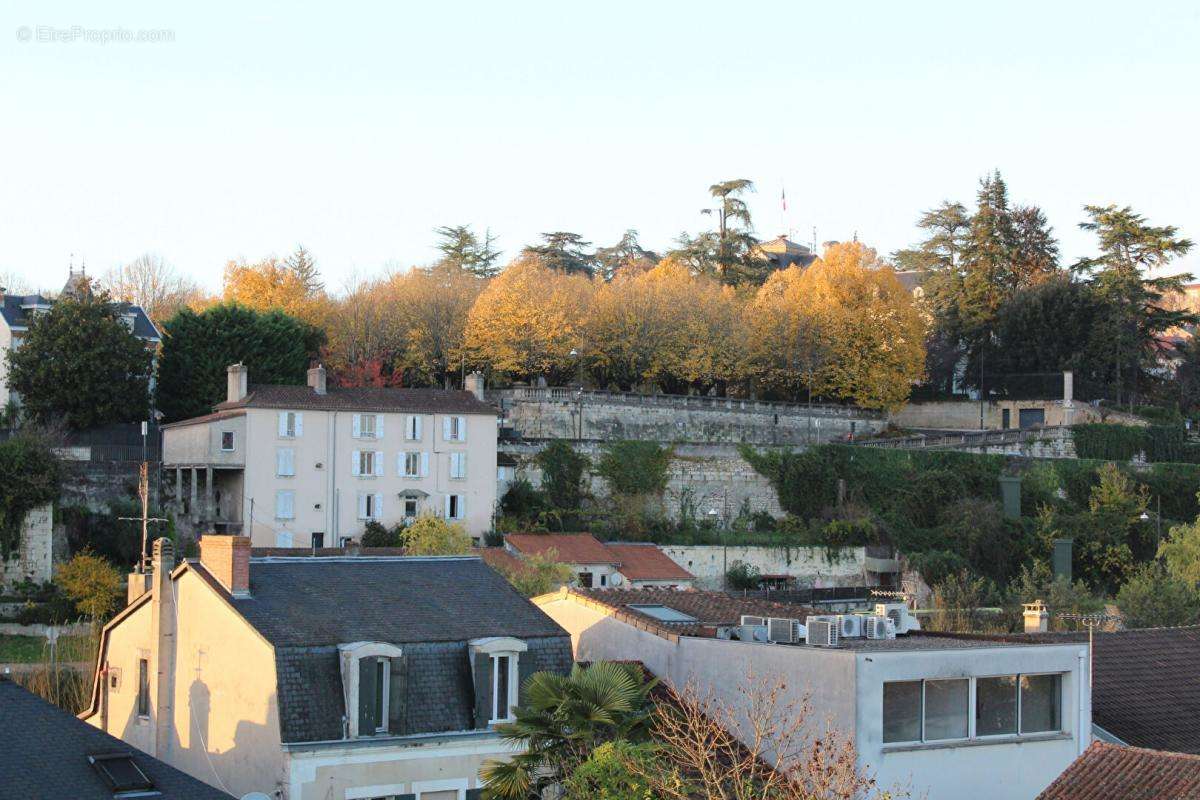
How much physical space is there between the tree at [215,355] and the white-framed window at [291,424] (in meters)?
7.39

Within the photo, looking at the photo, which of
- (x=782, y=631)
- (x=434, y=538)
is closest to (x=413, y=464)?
(x=434, y=538)

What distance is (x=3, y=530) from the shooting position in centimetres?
4503

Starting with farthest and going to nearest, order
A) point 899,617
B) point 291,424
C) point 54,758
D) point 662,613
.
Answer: point 291,424 → point 899,617 → point 662,613 → point 54,758

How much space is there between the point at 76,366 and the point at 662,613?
114 ft

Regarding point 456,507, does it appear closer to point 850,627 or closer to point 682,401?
point 682,401

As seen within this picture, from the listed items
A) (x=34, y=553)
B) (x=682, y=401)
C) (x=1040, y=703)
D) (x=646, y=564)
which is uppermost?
(x=682, y=401)

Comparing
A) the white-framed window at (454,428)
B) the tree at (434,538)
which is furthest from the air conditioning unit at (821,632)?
the white-framed window at (454,428)

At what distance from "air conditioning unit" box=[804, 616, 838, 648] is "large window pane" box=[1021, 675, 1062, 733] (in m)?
2.50

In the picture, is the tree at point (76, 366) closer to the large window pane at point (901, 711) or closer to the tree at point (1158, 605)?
the tree at point (1158, 605)

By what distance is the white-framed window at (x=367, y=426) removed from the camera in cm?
5222

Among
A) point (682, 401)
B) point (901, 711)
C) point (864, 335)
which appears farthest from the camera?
point (864, 335)

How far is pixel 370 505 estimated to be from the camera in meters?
52.4

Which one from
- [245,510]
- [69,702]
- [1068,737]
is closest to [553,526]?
[245,510]

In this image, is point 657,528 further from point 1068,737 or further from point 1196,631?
point 1068,737
